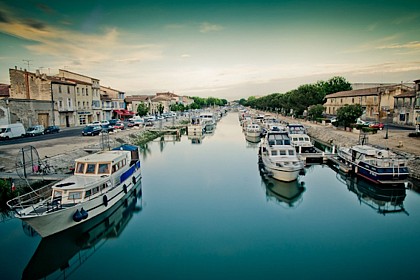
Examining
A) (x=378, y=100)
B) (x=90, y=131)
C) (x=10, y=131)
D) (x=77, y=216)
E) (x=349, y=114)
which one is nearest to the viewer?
(x=77, y=216)

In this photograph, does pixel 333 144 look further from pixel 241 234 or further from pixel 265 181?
pixel 241 234

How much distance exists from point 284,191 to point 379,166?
26.1ft

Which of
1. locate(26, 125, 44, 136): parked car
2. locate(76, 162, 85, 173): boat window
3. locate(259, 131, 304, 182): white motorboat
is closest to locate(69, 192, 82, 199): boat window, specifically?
locate(76, 162, 85, 173): boat window

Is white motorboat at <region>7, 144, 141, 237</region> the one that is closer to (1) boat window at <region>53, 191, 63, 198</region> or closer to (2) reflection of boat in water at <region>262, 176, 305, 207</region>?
(1) boat window at <region>53, 191, 63, 198</region>

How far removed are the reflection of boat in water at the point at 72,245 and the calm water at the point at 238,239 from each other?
0.17 ft

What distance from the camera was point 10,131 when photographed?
120ft

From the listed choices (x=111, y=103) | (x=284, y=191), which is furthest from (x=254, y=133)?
(x=111, y=103)

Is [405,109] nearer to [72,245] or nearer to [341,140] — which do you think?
[341,140]

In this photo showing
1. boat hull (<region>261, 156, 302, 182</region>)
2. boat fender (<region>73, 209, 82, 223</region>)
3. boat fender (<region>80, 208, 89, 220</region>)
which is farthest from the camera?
boat hull (<region>261, 156, 302, 182</region>)

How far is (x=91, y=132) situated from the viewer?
135ft

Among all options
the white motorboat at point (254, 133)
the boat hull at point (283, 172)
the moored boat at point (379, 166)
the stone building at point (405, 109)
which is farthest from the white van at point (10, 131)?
the stone building at point (405, 109)

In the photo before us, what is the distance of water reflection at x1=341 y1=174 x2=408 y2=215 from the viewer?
19.4 metres

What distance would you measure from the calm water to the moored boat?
4.00 ft

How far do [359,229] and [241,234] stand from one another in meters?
6.99
